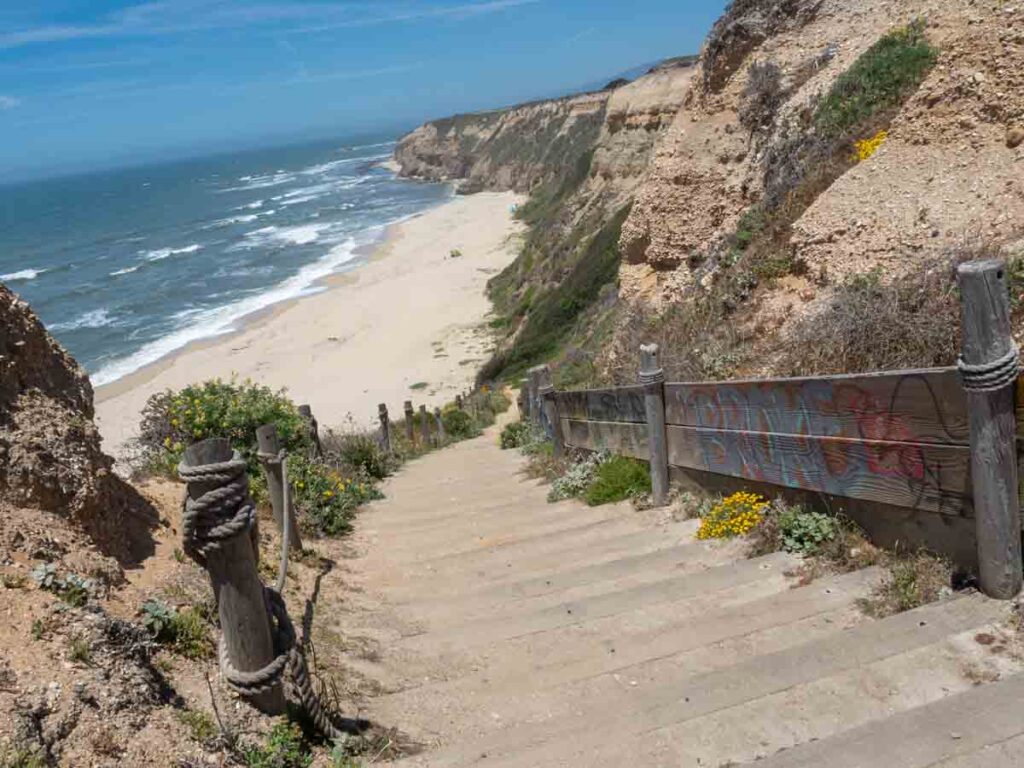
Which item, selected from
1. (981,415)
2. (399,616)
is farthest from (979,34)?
(399,616)

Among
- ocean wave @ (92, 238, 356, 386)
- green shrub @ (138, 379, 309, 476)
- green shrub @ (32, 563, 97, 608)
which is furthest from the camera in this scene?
ocean wave @ (92, 238, 356, 386)

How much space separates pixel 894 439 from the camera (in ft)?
12.5

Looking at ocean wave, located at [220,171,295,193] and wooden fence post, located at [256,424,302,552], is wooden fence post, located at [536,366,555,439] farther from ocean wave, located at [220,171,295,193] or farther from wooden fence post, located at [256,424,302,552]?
ocean wave, located at [220,171,295,193]

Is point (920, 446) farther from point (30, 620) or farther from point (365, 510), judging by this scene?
point (365, 510)

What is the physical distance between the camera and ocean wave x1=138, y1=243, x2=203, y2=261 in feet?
197

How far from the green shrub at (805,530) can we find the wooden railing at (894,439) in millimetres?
123

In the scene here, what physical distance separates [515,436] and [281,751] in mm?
10325

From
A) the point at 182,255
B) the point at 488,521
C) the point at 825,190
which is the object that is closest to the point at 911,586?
the point at 488,521

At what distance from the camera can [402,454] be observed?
566 inches

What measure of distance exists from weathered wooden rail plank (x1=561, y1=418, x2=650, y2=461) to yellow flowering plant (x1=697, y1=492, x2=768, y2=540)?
4.56 feet

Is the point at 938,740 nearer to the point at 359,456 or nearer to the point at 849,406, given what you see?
the point at 849,406

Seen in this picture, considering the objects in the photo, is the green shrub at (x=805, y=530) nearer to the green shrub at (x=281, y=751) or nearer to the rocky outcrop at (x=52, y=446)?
the green shrub at (x=281, y=751)

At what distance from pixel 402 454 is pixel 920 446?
1131cm

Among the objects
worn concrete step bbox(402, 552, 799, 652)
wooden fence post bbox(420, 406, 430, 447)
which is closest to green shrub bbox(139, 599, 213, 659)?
worn concrete step bbox(402, 552, 799, 652)
